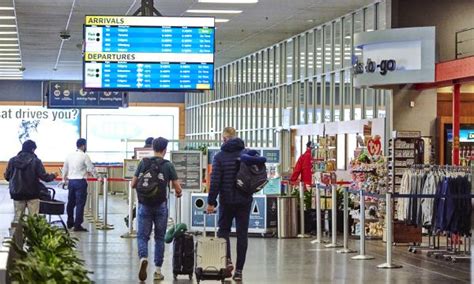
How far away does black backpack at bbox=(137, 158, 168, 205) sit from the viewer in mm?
12148

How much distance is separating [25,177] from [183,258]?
4.50 metres

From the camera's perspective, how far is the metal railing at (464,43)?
21016mm

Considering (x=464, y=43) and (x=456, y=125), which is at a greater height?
(x=464, y=43)

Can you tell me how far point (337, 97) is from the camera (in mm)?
24312

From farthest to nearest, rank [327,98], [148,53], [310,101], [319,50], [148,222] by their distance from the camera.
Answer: [310,101] < [319,50] < [327,98] < [148,53] < [148,222]

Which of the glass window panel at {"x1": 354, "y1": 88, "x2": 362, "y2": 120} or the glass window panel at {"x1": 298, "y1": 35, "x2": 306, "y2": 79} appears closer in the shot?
the glass window panel at {"x1": 354, "y1": 88, "x2": 362, "y2": 120}

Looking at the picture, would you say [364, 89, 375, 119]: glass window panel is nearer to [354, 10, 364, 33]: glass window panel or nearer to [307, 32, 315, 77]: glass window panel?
[354, 10, 364, 33]: glass window panel

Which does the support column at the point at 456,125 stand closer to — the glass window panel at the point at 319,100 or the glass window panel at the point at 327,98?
the glass window panel at the point at 327,98

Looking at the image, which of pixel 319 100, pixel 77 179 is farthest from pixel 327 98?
pixel 77 179

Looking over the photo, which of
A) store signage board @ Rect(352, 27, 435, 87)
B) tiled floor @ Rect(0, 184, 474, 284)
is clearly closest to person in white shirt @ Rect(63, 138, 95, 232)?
tiled floor @ Rect(0, 184, 474, 284)

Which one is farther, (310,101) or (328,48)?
(310,101)

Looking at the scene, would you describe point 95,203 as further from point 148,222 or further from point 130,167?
point 148,222

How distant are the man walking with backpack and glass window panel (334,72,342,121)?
1208 centimetres

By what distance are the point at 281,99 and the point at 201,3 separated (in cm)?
774
